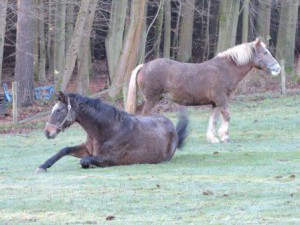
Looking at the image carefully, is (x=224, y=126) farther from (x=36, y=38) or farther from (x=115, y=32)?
(x=36, y=38)

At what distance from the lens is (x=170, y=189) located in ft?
32.1

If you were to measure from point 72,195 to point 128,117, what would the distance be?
355 cm

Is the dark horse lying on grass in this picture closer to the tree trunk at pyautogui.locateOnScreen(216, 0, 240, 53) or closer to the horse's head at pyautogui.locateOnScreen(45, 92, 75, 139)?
the horse's head at pyautogui.locateOnScreen(45, 92, 75, 139)

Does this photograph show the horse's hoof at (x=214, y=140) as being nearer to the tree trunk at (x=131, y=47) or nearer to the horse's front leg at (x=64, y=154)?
the horse's front leg at (x=64, y=154)

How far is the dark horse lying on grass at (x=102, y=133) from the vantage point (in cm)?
1258

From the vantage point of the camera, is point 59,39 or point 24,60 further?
point 59,39

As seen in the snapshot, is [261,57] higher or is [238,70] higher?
[261,57]

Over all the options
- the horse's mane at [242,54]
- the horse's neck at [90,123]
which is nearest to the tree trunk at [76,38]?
the horse's mane at [242,54]

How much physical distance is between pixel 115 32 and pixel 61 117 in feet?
69.3

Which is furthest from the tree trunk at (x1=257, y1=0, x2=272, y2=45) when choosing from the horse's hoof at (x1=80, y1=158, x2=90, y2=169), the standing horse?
the horse's hoof at (x1=80, y1=158, x2=90, y2=169)

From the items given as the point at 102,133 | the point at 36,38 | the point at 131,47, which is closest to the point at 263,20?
the point at 36,38

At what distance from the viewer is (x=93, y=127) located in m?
12.6

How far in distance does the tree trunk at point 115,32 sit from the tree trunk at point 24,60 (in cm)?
426

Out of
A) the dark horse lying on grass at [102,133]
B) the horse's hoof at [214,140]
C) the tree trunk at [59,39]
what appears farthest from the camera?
the tree trunk at [59,39]
